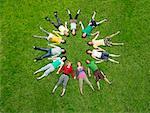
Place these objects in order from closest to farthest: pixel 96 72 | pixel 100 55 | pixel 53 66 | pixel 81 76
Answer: pixel 81 76 → pixel 96 72 → pixel 53 66 → pixel 100 55

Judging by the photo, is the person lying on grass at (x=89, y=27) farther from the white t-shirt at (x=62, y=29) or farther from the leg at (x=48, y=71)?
the leg at (x=48, y=71)

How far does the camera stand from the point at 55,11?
2227cm

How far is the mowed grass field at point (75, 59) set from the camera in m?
19.4

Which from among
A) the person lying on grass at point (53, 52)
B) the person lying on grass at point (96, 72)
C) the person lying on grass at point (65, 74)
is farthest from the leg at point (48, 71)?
the person lying on grass at point (96, 72)

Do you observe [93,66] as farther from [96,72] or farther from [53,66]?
[53,66]

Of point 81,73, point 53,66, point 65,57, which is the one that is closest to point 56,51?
point 65,57

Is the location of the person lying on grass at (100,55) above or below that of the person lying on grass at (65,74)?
above

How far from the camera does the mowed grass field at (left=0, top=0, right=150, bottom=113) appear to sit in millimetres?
19391

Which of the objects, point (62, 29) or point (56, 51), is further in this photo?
point (62, 29)

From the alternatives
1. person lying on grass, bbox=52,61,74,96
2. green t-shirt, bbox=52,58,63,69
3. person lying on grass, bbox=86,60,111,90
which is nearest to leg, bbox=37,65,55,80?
green t-shirt, bbox=52,58,63,69

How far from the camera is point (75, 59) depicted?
811 inches

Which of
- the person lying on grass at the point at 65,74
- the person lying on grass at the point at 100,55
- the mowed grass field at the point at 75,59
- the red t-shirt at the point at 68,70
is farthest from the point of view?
the person lying on grass at the point at 100,55

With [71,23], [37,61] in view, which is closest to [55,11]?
[71,23]

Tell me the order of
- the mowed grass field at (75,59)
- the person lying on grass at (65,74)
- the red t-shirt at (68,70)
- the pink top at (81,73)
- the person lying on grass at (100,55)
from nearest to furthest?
the mowed grass field at (75,59) → the person lying on grass at (65,74) → the pink top at (81,73) → the red t-shirt at (68,70) → the person lying on grass at (100,55)
